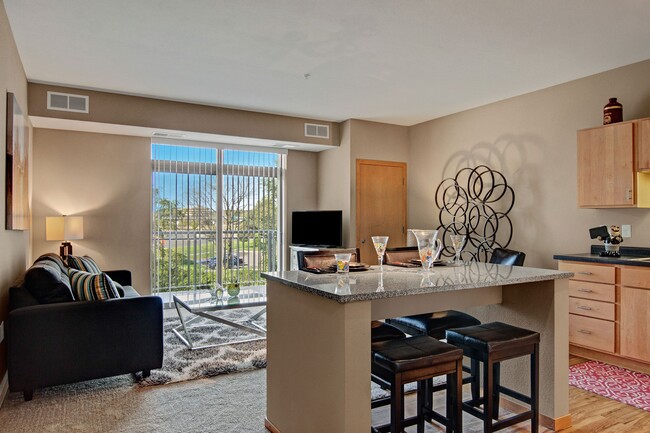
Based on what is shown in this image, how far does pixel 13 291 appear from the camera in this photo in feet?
10.2

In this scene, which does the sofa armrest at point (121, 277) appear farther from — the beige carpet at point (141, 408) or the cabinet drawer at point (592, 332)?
the cabinet drawer at point (592, 332)

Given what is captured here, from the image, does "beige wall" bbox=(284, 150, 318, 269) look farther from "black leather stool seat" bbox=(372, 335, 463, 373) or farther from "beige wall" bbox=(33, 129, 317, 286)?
"black leather stool seat" bbox=(372, 335, 463, 373)

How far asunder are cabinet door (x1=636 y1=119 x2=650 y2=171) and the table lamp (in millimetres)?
5880

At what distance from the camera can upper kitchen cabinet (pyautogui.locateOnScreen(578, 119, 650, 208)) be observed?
3883mm

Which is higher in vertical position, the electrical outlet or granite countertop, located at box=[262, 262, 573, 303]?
the electrical outlet

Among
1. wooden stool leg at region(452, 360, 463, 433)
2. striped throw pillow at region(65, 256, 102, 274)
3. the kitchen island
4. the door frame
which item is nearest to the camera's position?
the kitchen island

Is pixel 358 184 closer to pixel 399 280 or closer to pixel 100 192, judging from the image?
pixel 100 192

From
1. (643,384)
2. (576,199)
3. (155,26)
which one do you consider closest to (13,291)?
(155,26)

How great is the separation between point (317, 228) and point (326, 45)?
3270 millimetres

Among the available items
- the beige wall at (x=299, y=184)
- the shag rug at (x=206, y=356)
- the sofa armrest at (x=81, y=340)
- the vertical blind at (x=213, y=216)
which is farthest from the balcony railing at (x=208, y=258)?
the sofa armrest at (x=81, y=340)

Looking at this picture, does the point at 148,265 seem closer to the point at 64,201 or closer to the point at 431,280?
the point at 64,201

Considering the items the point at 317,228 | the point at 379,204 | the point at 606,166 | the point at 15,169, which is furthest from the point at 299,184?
the point at 606,166

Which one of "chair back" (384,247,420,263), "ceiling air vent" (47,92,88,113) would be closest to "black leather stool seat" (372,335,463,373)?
"chair back" (384,247,420,263)

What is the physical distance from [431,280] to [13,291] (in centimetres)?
290
